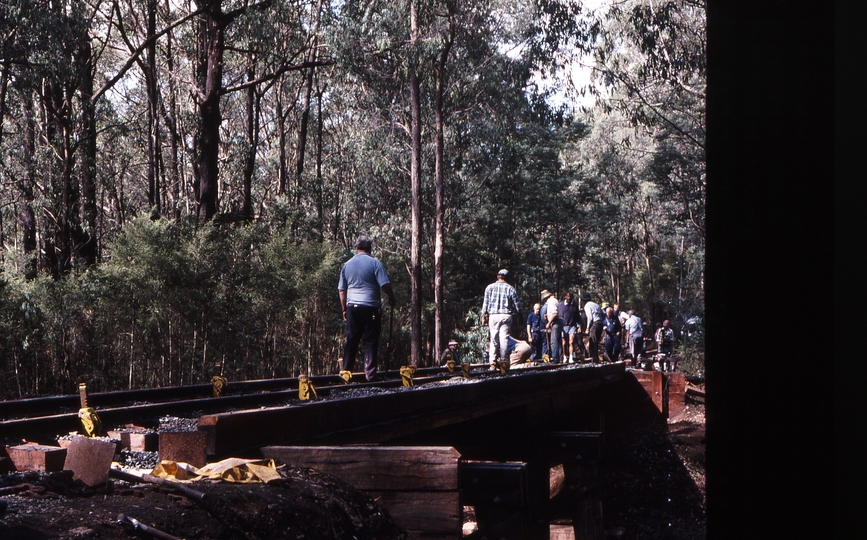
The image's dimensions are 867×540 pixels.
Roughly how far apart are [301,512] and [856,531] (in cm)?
199

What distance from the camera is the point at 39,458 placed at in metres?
3.39

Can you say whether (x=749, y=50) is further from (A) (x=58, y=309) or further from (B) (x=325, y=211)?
(B) (x=325, y=211)

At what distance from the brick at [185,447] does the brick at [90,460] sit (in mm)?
461

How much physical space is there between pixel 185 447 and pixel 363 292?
16.0 feet

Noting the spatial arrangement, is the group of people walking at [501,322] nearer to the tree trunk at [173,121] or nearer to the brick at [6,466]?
the brick at [6,466]

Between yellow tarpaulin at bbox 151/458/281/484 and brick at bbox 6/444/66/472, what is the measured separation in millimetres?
438

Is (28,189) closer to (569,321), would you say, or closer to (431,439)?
(569,321)

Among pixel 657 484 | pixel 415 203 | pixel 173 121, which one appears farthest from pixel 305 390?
pixel 173 121

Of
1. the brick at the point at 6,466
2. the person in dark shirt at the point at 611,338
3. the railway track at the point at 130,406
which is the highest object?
the brick at the point at 6,466

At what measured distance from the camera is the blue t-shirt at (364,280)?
8453mm

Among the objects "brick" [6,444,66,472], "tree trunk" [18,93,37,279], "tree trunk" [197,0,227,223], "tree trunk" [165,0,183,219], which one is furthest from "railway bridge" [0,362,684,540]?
"tree trunk" [165,0,183,219]

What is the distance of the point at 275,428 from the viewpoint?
4289mm

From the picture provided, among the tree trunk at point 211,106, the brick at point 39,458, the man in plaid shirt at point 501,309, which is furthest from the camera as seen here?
the tree trunk at point 211,106

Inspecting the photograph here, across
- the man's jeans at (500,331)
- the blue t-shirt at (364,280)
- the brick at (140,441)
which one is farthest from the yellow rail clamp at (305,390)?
the man's jeans at (500,331)
